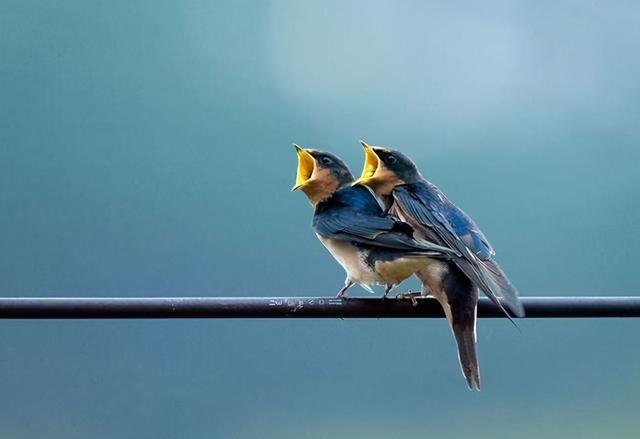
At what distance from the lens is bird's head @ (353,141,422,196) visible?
318 cm

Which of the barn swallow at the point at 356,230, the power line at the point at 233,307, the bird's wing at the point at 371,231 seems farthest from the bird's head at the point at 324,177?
the power line at the point at 233,307

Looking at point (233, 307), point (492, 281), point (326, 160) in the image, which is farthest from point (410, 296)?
point (233, 307)

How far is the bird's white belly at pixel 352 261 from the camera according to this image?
2.95 metres

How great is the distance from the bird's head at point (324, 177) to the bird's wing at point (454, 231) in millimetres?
198

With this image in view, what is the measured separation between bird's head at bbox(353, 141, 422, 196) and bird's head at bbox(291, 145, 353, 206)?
6cm

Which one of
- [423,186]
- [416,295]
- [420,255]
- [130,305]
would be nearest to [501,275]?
[420,255]

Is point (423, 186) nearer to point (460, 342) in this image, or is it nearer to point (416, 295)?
point (416, 295)

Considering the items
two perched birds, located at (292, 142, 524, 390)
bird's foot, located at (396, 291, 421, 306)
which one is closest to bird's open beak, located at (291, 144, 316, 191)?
two perched birds, located at (292, 142, 524, 390)

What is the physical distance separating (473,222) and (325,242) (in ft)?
1.55

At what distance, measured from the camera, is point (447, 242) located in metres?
2.84

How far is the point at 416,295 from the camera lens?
2.97 meters

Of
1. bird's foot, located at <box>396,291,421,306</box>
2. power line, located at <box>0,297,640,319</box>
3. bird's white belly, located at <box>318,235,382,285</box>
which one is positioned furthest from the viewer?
bird's white belly, located at <box>318,235,382,285</box>

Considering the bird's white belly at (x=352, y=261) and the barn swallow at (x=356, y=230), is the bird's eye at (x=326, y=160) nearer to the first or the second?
the barn swallow at (x=356, y=230)

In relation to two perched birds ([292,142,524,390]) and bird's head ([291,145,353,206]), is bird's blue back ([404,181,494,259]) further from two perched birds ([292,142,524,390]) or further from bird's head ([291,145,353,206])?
bird's head ([291,145,353,206])
